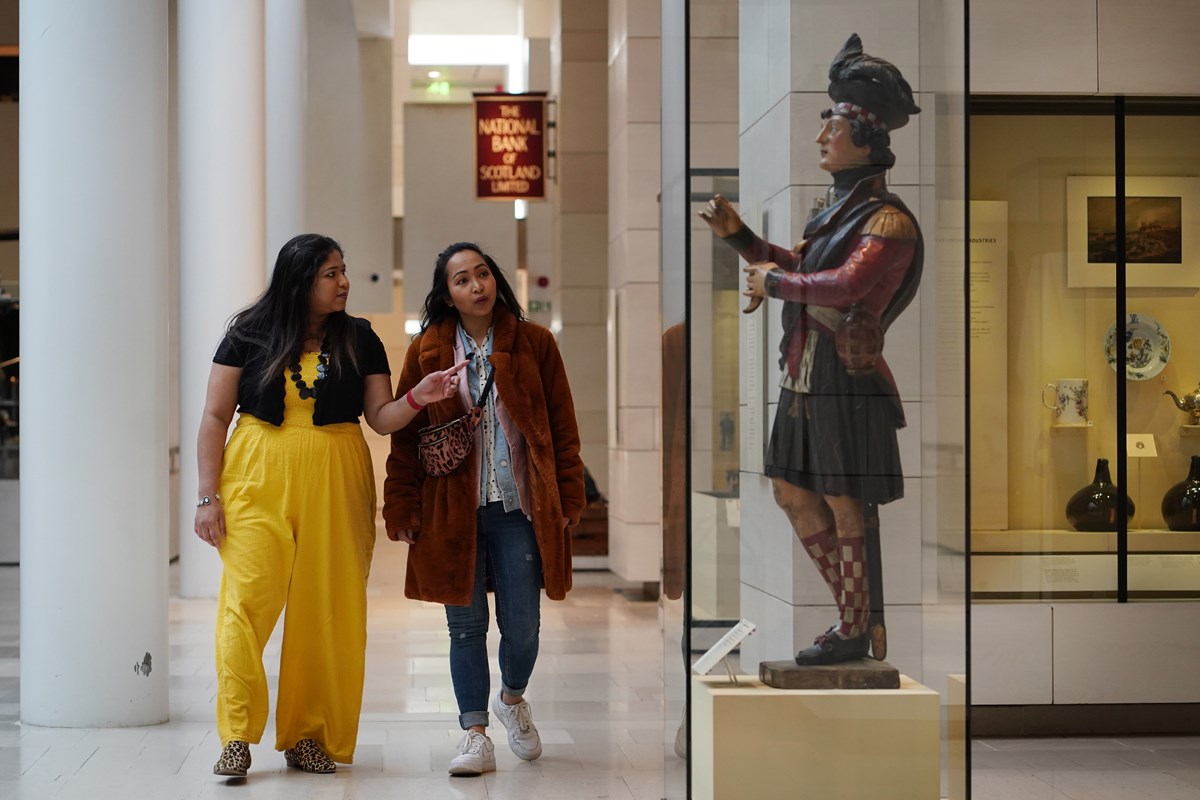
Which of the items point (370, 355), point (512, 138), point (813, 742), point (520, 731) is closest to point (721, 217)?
point (813, 742)

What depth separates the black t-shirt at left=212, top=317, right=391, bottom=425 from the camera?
4828mm

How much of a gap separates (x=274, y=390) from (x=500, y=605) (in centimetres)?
106

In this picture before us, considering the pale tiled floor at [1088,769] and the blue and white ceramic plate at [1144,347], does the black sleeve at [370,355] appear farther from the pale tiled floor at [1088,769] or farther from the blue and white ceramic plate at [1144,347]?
the blue and white ceramic plate at [1144,347]

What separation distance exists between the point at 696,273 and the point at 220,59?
7862 millimetres

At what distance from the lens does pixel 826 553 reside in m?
3.51

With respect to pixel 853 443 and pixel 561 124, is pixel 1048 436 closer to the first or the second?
pixel 853 443

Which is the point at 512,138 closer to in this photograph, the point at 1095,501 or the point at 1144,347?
the point at 1144,347

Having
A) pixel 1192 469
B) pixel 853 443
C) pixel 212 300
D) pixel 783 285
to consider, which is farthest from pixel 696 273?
pixel 212 300

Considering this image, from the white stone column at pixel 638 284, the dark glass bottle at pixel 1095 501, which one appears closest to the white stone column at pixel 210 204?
the white stone column at pixel 638 284

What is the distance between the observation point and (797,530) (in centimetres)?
351

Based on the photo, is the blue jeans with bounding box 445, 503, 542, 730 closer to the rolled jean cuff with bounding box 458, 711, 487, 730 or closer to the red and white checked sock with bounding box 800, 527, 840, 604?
the rolled jean cuff with bounding box 458, 711, 487, 730

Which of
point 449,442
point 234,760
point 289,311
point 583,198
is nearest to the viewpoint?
point 234,760

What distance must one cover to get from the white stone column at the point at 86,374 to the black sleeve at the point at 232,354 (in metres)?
0.93

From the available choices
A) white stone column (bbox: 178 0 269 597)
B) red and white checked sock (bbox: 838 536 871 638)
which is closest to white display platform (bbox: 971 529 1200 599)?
red and white checked sock (bbox: 838 536 871 638)
